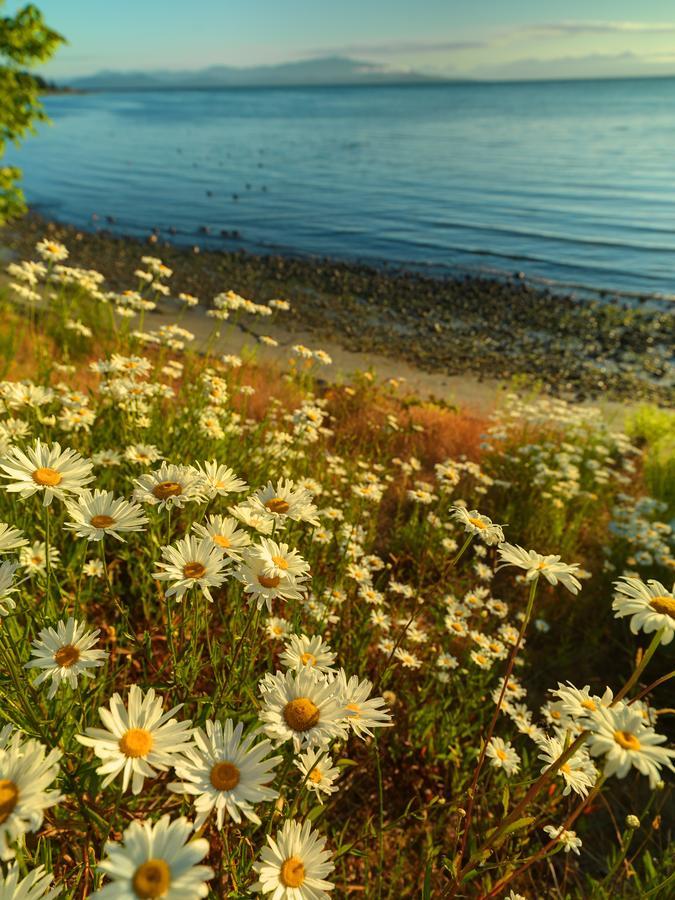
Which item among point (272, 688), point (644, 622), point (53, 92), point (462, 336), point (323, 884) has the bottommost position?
point (462, 336)

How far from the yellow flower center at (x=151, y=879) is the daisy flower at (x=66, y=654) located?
2.14 ft

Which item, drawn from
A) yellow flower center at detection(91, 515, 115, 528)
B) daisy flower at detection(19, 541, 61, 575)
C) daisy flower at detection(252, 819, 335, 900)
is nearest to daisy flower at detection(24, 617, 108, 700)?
Answer: yellow flower center at detection(91, 515, 115, 528)

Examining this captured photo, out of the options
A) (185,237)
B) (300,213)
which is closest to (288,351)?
(185,237)

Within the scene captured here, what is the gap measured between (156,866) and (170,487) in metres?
1.17

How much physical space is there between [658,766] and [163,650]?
2582mm

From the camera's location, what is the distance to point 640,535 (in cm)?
479

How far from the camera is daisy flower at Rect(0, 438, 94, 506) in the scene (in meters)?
1.72

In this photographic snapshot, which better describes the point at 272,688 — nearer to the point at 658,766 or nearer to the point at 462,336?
the point at 658,766

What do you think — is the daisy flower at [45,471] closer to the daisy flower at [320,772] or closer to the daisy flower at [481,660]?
the daisy flower at [320,772]

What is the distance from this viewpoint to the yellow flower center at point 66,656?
1555 millimetres

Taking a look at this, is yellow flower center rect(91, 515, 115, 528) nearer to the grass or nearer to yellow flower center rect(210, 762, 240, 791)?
the grass

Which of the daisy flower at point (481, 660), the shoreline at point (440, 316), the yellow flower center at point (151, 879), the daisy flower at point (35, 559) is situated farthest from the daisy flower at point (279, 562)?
the shoreline at point (440, 316)

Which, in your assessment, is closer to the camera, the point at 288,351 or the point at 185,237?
the point at 288,351

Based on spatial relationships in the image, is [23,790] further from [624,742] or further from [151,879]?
[624,742]
